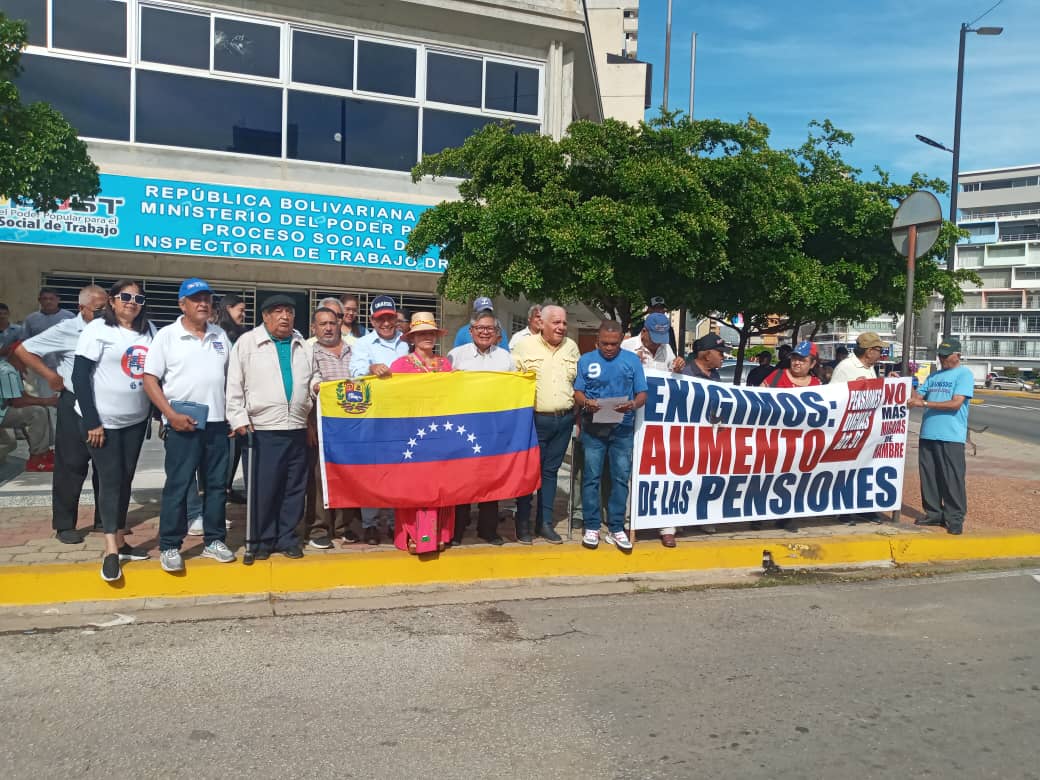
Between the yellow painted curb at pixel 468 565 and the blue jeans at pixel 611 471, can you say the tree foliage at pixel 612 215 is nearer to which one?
the blue jeans at pixel 611 471

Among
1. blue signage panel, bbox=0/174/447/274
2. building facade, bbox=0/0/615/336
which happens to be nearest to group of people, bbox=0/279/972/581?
blue signage panel, bbox=0/174/447/274

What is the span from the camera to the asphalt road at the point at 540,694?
3395 mm

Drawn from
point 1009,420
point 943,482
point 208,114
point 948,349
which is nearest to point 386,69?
point 208,114

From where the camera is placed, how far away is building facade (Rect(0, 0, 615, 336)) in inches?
519

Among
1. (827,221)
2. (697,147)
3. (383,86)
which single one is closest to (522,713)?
(697,147)

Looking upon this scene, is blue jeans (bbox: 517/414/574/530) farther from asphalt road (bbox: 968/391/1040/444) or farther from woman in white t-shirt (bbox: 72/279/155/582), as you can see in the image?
asphalt road (bbox: 968/391/1040/444)

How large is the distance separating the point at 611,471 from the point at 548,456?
52cm

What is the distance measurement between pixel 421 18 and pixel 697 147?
6.76 meters

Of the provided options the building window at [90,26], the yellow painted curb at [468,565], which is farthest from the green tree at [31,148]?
the building window at [90,26]

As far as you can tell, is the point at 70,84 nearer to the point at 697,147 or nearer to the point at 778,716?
the point at 697,147

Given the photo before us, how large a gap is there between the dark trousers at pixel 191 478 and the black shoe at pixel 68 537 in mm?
1017

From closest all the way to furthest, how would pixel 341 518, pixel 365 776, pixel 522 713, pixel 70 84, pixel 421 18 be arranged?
pixel 365 776 → pixel 522 713 → pixel 341 518 → pixel 70 84 → pixel 421 18

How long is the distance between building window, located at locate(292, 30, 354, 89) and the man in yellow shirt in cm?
1007

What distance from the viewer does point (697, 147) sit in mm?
10914
